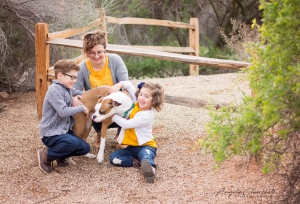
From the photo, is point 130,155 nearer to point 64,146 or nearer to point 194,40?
point 64,146

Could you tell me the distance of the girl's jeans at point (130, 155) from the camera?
13.9ft

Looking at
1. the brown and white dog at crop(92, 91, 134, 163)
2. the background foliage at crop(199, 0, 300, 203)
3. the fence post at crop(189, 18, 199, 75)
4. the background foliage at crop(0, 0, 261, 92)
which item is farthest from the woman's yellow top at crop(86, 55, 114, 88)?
the fence post at crop(189, 18, 199, 75)

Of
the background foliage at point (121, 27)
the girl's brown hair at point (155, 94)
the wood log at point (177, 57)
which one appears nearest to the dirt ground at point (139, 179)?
the girl's brown hair at point (155, 94)

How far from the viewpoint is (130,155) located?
4.43 metres

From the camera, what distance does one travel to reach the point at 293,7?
2387 millimetres

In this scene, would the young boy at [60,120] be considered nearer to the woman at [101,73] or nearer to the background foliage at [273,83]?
the woman at [101,73]

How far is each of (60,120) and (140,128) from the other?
0.75m

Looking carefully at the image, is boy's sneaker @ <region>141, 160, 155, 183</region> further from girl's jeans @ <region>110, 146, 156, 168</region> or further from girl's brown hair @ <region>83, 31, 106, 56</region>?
girl's brown hair @ <region>83, 31, 106, 56</region>

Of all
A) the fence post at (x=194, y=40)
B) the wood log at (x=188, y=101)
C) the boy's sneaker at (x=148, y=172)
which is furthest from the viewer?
the fence post at (x=194, y=40)

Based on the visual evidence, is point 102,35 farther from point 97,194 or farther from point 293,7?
point 293,7

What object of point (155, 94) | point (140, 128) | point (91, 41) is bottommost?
point (140, 128)

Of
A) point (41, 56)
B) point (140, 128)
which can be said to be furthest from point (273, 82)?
point (41, 56)

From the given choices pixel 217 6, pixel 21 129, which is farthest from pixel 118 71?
pixel 217 6

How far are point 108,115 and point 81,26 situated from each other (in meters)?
3.58
